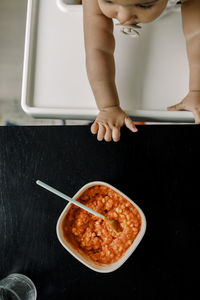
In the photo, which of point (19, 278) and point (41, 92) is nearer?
point (19, 278)

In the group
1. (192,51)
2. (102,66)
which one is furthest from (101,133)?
(192,51)

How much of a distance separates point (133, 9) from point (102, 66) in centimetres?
18

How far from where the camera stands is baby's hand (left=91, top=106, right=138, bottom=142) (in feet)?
2.06

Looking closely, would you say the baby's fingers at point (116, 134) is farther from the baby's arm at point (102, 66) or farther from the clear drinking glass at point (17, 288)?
the clear drinking glass at point (17, 288)

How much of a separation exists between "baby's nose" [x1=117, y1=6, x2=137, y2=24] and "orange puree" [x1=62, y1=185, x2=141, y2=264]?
1.04ft

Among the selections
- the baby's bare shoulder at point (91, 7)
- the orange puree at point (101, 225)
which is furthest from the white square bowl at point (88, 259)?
the baby's bare shoulder at point (91, 7)

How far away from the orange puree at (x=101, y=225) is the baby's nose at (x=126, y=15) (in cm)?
32

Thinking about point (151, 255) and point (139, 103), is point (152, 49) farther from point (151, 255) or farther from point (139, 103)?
point (151, 255)

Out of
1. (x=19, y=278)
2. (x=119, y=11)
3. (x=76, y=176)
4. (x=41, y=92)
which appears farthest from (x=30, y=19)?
(x=19, y=278)

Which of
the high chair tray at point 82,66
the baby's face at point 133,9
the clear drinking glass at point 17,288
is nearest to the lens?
the baby's face at point 133,9

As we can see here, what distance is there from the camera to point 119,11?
1.67 ft

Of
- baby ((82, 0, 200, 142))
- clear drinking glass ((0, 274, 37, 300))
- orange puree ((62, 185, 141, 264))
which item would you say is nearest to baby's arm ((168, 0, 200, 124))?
baby ((82, 0, 200, 142))

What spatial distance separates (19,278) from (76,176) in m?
0.24

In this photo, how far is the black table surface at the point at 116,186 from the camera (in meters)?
0.58
